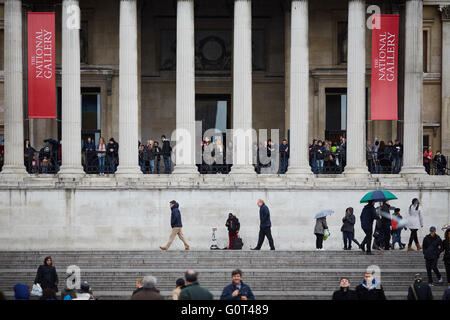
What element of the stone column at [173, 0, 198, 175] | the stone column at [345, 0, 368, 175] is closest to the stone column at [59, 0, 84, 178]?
the stone column at [173, 0, 198, 175]

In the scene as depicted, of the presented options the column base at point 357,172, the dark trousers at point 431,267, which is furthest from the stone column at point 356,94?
the dark trousers at point 431,267

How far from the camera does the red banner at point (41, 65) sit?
4150cm

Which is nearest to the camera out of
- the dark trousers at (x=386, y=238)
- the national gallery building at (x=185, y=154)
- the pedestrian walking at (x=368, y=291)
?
the pedestrian walking at (x=368, y=291)

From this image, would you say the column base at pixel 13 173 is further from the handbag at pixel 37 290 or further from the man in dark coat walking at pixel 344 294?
the man in dark coat walking at pixel 344 294

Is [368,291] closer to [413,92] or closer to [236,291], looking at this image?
[236,291]

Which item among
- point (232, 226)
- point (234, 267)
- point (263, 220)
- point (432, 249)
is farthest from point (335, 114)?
point (432, 249)

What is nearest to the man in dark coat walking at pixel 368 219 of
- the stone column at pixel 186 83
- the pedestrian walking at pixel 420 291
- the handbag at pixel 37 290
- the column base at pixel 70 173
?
the pedestrian walking at pixel 420 291

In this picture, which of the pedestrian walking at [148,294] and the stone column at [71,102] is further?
the stone column at [71,102]

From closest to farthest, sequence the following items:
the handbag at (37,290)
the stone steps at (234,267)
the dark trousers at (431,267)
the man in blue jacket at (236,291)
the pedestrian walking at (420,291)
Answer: the man in blue jacket at (236,291) → the pedestrian walking at (420,291) → the handbag at (37,290) → the dark trousers at (431,267) → the stone steps at (234,267)

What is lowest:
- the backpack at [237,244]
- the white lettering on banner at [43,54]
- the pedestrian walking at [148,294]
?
the backpack at [237,244]

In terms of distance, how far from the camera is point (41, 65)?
41656mm

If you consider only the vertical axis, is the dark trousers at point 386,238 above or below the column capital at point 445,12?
below

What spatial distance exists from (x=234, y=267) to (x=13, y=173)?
13281 mm
